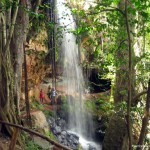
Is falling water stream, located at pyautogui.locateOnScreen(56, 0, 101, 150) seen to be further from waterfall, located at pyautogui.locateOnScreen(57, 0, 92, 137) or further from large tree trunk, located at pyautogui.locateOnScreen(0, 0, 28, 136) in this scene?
large tree trunk, located at pyautogui.locateOnScreen(0, 0, 28, 136)

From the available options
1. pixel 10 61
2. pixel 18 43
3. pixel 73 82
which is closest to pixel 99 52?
pixel 18 43

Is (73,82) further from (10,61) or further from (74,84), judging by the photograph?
(10,61)

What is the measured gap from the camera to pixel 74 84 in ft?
53.6

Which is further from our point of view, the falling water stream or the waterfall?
the waterfall

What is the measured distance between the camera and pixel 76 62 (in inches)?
620

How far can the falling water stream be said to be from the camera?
14195 mm

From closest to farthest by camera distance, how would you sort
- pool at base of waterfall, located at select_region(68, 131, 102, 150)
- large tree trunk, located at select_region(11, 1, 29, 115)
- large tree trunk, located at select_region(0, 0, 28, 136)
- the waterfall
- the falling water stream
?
large tree trunk, located at select_region(0, 0, 28, 136) → large tree trunk, located at select_region(11, 1, 29, 115) → pool at base of waterfall, located at select_region(68, 131, 102, 150) → the falling water stream → the waterfall

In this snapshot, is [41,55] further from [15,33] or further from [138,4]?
[138,4]

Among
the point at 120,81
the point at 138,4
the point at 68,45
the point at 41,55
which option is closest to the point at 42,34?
the point at 41,55

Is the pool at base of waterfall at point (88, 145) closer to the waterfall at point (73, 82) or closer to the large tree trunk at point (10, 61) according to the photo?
the waterfall at point (73, 82)

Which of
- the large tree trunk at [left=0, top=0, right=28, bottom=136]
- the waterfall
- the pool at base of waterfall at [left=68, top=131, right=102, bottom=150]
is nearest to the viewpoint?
the large tree trunk at [left=0, top=0, right=28, bottom=136]

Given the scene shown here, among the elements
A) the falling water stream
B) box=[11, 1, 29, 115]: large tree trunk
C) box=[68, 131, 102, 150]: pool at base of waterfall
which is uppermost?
box=[11, 1, 29, 115]: large tree trunk

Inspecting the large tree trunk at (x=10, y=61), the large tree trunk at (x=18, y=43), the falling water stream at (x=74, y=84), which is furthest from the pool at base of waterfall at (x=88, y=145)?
the large tree trunk at (x=10, y=61)

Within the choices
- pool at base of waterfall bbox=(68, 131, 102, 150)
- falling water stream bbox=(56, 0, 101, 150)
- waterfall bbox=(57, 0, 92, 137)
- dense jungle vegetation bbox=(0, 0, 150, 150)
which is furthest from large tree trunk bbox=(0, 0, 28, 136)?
waterfall bbox=(57, 0, 92, 137)
